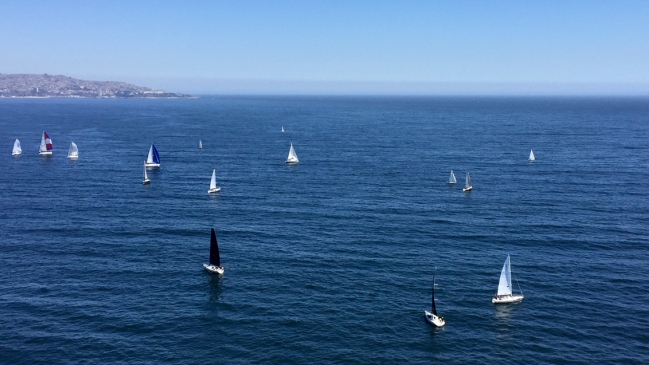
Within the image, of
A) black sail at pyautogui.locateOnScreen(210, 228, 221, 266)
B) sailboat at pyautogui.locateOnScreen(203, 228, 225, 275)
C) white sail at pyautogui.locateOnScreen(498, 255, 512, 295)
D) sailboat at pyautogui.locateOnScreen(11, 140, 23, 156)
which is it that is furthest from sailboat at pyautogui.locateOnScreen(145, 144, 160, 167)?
white sail at pyautogui.locateOnScreen(498, 255, 512, 295)

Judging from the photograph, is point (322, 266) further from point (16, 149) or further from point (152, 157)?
point (16, 149)

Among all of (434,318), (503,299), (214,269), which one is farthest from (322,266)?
(503,299)

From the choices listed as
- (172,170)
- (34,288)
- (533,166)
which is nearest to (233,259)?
(34,288)

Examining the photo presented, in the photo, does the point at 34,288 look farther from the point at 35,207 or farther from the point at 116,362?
the point at 35,207

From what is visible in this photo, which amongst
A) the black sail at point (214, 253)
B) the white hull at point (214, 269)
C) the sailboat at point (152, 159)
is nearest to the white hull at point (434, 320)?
the white hull at point (214, 269)

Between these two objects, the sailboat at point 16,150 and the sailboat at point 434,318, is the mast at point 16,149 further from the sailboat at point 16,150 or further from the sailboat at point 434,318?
the sailboat at point 434,318

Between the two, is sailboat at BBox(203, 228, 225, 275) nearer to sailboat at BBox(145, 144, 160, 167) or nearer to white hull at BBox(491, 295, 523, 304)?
white hull at BBox(491, 295, 523, 304)
